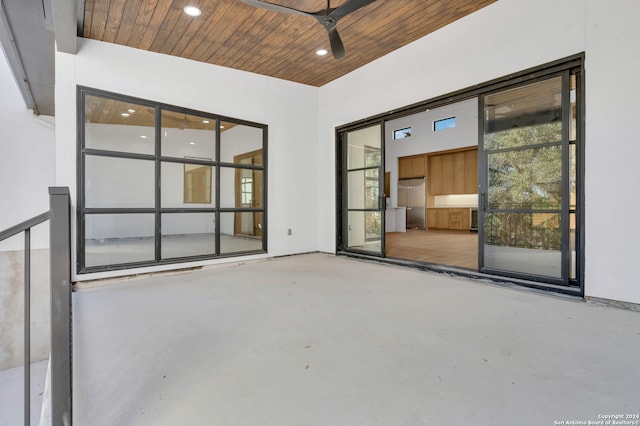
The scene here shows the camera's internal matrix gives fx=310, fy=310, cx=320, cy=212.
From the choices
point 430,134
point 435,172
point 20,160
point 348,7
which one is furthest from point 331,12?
point 435,172

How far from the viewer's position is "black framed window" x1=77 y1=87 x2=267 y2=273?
397 cm

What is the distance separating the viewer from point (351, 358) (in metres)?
1.81

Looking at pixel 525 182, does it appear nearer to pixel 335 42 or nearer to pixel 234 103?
pixel 335 42

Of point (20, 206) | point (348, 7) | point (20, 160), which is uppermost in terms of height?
point (348, 7)

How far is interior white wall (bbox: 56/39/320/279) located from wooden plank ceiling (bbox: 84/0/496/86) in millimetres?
208

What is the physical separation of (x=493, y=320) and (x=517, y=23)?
3.07 metres

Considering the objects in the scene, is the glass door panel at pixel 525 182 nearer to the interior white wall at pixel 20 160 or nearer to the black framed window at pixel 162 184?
the black framed window at pixel 162 184

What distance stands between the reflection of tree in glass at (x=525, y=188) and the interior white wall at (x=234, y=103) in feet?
10.3

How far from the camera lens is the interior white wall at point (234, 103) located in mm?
3719

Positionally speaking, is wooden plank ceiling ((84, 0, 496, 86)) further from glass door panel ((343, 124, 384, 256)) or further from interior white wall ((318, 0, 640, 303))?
glass door panel ((343, 124, 384, 256))

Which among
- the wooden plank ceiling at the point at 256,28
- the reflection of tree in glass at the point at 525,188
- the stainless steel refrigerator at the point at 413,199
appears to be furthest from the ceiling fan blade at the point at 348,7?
the stainless steel refrigerator at the point at 413,199

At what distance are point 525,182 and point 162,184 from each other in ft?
15.8

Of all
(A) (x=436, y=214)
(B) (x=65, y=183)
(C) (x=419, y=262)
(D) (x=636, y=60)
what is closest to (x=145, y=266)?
(B) (x=65, y=183)

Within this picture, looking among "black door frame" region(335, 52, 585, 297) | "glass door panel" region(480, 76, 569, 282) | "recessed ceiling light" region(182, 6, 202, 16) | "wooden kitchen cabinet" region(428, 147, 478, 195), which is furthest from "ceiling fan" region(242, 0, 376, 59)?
"wooden kitchen cabinet" region(428, 147, 478, 195)
